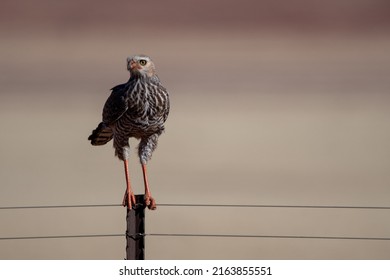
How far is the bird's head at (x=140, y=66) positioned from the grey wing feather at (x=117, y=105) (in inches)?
2.3

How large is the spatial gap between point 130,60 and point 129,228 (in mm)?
459

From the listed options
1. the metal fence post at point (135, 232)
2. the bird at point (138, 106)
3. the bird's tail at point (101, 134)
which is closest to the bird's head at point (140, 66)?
the bird at point (138, 106)

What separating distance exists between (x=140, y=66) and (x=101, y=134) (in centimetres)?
31

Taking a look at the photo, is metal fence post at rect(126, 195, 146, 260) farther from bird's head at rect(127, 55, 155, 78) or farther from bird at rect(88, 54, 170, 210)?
bird's head at rect(127, 55, 155, 78)

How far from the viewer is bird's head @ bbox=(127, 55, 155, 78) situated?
1641 millimetres

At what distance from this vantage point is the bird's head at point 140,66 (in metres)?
1.64

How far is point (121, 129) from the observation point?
1.70 meters

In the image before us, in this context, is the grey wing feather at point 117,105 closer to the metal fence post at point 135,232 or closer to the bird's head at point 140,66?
the bird's head at point 140,66
